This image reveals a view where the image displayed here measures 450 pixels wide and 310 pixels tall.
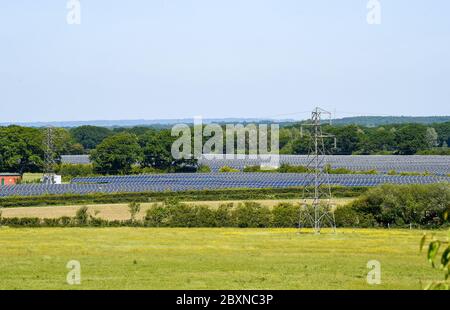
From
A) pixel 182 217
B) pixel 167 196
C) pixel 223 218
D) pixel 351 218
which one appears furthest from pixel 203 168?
pixel 351 218

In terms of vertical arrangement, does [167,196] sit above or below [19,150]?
below

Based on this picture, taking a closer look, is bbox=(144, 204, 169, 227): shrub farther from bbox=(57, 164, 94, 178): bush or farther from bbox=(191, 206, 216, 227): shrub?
bbox=(57, 164, 94, 178): bush

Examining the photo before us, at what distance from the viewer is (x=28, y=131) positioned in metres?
124

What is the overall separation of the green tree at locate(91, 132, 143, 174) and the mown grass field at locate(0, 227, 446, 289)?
61.7 m

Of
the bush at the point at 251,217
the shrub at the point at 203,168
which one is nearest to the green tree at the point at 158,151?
the shrub at the point at 203,168

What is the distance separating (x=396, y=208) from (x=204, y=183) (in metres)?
29.4

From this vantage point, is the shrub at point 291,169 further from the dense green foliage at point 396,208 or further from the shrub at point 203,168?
the dense green foliage at point 396,208

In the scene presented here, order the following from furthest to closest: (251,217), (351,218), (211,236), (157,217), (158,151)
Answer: (158,151) < (157,217) < (251,217) < (351,218) < (211,236)

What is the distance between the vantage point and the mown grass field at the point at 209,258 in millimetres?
30266

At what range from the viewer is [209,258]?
38.3 m

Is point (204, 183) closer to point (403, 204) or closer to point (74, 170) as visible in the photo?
point (403, 204)
